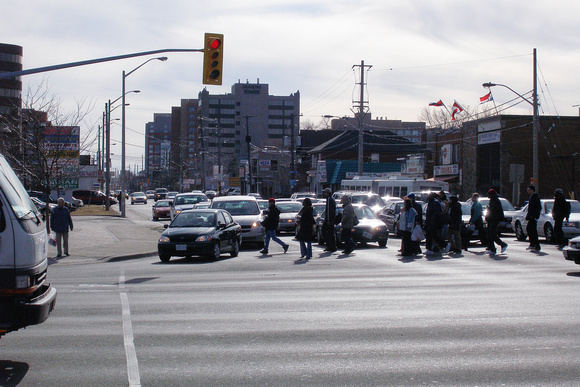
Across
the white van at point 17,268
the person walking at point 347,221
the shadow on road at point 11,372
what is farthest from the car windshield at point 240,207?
the white van at point 17,268

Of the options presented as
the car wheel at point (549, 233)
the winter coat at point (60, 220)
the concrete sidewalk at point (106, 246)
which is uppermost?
the winter coat at point (60, 220)

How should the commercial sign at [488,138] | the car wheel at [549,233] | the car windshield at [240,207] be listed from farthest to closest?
the commercial sign at [488,138] < the car windshield at [240,207] < the car wheel at [549,233]

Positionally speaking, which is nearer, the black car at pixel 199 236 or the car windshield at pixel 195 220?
the black car at pixel 199 236

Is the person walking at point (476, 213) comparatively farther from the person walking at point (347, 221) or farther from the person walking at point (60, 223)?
the person walking at point (60, 223)

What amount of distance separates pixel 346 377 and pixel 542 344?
8.84 ft

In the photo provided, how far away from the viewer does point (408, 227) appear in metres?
18.6

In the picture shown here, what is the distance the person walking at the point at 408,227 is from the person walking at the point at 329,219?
80.8 inches

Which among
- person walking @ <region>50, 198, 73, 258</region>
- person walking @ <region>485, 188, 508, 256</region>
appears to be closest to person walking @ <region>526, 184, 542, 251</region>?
person walking @ <region>485, 188, 508, 256</region>

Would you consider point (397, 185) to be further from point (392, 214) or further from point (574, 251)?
point (574, 251)

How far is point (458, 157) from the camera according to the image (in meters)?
54.5

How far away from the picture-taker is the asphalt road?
20.6 ft

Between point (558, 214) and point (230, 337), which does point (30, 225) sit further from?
point (558, 214)

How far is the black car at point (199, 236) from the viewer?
58.9ft

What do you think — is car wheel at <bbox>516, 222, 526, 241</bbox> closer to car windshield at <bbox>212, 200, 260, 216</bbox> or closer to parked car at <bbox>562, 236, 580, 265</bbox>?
car windshield at <bbox>212, 200, 260, 216</bbox>
